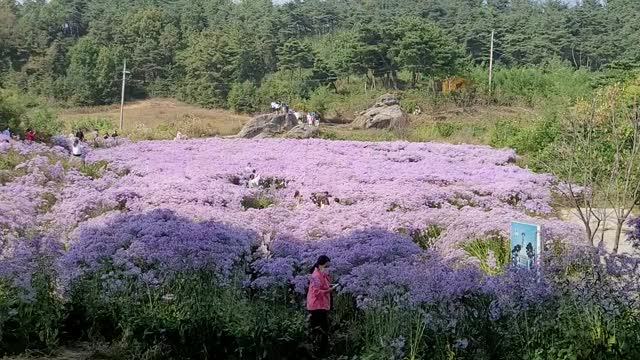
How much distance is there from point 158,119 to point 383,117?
2346 centimetres

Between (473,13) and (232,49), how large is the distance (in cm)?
2765

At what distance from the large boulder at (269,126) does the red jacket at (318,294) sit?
26.1m

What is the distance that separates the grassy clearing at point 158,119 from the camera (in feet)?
118

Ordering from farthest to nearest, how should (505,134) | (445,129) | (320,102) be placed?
1. (320,102)
2. (445,129)
3. (505,134)

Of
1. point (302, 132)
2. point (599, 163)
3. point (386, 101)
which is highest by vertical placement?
point (386, 101)

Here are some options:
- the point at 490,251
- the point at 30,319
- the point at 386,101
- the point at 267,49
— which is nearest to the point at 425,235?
the point at 490,251

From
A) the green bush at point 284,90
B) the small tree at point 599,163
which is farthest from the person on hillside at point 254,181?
the green bush at point 284,90

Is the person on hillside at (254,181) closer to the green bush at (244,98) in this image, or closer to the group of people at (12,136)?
the group of people at (12,136)

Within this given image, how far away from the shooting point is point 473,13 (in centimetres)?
7644

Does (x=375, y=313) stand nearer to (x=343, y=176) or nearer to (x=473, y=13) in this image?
(x=343, y=176)

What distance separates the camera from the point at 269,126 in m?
33.8

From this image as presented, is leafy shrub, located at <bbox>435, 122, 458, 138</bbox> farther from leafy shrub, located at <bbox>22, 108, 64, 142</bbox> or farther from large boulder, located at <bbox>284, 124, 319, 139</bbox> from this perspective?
leafy shrub, located at <bbox>22, 108, 64, 142</bbox>

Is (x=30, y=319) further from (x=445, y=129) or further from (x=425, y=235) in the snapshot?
(x=445, y=129)

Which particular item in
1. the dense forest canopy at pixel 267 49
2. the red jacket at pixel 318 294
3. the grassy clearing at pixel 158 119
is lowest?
the red jacket at pixel 318 294
